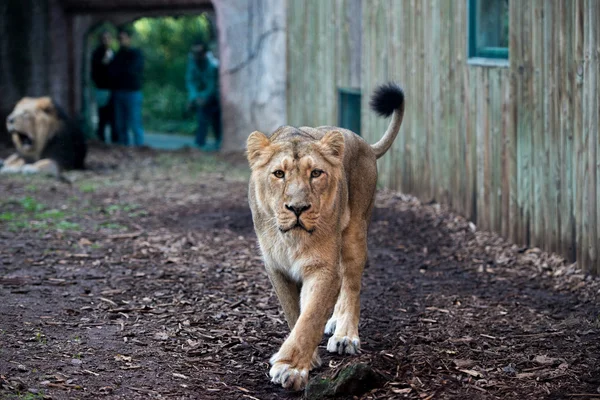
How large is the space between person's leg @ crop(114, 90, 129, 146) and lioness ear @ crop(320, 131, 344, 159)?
40.2ft

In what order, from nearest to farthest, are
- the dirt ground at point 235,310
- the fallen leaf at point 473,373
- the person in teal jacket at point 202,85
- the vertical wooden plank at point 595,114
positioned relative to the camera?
the dirt ground at point 235,310
the fallen leaf at point 473,373
the vertical wooden plank at point 595,114
the person in teal jacket at point 202,85

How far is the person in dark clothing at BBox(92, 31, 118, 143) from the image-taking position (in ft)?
54.3

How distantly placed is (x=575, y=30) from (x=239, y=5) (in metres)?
8.37

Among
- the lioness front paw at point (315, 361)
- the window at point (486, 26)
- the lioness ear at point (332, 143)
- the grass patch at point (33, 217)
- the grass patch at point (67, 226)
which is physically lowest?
the lioness front paw at point (315, 361)

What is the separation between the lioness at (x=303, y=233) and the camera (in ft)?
13.7

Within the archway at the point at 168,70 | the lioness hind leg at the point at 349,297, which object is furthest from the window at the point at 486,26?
the archway at the point at 168,70

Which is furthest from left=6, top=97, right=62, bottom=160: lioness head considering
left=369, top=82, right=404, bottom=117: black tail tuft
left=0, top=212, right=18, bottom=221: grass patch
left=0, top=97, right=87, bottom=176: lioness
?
left=369, top=82, right=404, bottom=117: black tail tuft

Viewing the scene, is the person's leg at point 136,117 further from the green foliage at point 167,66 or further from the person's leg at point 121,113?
the green foliage at point 167,66

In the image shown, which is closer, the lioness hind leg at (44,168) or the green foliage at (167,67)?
the lioness hind leg at (44,168)

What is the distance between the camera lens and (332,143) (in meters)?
4.43

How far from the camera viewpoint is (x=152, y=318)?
17.5 feet

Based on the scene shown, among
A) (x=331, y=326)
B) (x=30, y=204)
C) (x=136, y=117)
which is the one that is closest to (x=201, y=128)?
(x=136, y=117)

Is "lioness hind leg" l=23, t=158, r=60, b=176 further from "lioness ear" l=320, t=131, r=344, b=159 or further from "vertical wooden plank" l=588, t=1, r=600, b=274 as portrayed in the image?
"lioness ear" l=320, t=131, r=344, b=159

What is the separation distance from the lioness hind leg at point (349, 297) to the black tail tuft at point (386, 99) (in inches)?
38.9
